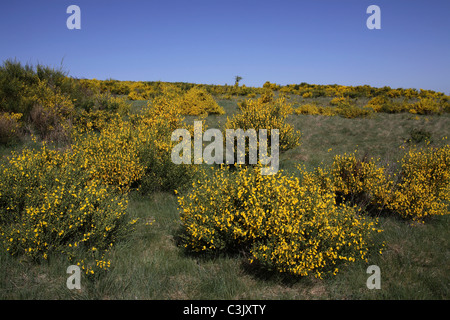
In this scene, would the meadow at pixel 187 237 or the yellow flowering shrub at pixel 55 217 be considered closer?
the meadow at pixel 187 237

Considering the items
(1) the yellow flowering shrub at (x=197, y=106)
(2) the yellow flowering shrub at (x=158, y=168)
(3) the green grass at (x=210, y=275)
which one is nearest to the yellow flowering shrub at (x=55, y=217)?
(3) the green grass at (x=210, y=275)

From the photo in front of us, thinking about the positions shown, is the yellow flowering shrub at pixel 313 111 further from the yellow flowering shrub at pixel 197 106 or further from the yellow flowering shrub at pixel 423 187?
the yellow flowering shrub at pixel 423 187

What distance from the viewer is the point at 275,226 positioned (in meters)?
3.69

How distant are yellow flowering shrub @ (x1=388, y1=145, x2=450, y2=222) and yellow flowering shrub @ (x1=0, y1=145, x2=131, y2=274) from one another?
19.2 ft

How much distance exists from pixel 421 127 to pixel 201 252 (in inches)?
568

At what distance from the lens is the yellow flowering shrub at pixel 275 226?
11.7ft

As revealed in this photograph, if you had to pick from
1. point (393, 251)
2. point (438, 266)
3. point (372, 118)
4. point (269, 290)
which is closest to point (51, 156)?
point (269, 290)

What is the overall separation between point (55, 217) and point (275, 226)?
3.35 meters

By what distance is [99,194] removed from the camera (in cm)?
450

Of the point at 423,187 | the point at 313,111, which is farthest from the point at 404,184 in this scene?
the point at 313,111

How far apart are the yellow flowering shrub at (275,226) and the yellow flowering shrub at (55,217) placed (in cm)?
143

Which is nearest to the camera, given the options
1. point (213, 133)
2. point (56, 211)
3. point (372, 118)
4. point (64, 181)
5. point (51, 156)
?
point (56, 211)
